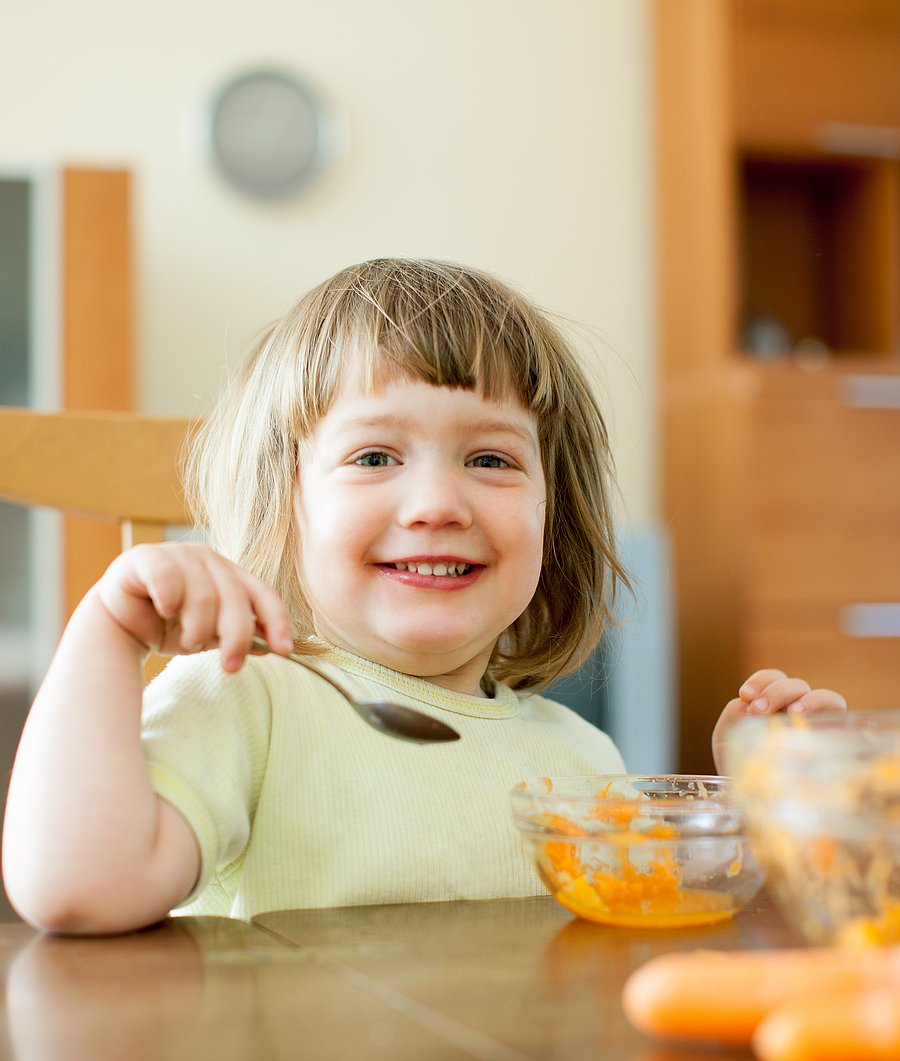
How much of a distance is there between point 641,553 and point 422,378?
1.94 m

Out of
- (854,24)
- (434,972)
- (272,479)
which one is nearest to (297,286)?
(854,24)

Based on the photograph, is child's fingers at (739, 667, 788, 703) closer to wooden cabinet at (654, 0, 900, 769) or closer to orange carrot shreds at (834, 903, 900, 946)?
orange carrot shreds at (834, 903, 900, 946)

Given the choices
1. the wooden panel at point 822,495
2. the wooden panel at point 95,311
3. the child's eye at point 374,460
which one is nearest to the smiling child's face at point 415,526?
the child's eye at point 374,460

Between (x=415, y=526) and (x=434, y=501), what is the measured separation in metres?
0.03

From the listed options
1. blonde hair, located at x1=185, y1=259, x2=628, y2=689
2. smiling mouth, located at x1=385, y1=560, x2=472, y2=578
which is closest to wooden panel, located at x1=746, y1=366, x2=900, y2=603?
blonde hair, located at x1=185, y1=259, x2=628, y2=689

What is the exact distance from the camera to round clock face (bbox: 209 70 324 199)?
3023 mm

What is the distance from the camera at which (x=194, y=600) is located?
27.4 inches

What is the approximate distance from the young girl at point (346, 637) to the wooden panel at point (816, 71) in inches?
85.7

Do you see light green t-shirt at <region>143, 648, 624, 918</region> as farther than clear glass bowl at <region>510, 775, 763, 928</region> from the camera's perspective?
Yes

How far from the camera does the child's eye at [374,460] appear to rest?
97 cm

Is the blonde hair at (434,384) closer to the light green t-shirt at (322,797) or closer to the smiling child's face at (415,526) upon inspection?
the smiling child's face at (415,526)

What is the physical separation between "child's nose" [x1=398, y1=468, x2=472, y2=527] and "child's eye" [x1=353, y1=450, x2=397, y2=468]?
0.03 m

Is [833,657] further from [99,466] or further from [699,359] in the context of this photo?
[99,466]

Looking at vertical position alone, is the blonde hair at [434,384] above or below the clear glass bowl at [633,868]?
above
